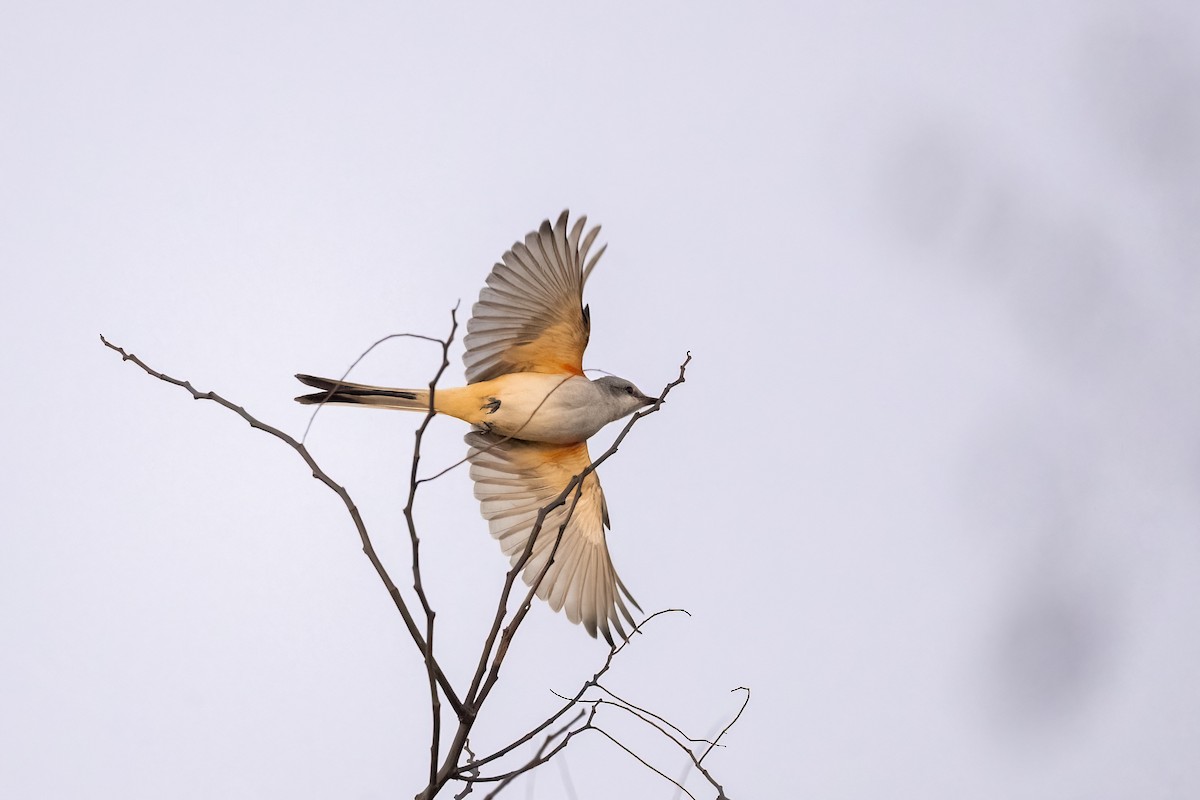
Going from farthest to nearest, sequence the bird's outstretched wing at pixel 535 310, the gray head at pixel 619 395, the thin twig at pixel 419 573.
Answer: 1. the gray head at pixel 619 395
2. the bird's outstretched wing at pixel 535 310
3. the thin twig at pixel 419 573

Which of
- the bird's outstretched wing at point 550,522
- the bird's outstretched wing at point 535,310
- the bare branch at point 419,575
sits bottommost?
the bare branch at point 419,575

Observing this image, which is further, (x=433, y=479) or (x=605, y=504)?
(x=605, y=504)

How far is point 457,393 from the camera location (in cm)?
377

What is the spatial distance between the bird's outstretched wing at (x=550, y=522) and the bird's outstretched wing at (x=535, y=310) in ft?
1.04

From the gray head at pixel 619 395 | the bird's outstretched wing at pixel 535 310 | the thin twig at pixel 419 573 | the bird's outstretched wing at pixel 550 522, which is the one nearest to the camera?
the thin twig at pixel 419 573

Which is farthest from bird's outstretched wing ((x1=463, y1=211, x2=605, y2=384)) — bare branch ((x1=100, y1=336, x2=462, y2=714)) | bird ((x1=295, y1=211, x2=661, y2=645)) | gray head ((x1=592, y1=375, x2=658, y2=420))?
bare branch ((x1=100, y1=336, x2=462, y2=714))

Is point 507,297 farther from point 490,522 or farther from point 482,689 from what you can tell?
point 482,689

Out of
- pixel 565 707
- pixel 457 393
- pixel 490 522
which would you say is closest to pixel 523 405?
pixel 457 393

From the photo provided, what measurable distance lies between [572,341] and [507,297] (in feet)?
0.96

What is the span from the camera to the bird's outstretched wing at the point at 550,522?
4170 mm

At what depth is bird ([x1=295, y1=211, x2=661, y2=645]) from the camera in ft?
12.3

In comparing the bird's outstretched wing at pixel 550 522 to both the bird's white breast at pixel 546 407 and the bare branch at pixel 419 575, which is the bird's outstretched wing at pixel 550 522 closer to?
the bird's white breast at pixel 546 407

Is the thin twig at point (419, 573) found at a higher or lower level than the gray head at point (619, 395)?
lower

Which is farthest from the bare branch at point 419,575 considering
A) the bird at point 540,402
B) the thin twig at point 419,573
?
the bird at point 540,402
